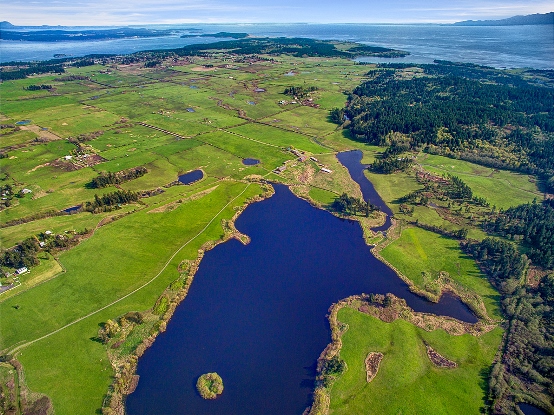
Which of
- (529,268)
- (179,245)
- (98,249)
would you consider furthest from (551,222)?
(98,249)

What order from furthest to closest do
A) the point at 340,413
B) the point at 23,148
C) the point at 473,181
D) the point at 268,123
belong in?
the point at 268,123 < the point at 23,148 < the point at 473,181 < the point at 340,413

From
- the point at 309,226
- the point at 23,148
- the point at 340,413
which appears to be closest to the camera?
the point at 340,413

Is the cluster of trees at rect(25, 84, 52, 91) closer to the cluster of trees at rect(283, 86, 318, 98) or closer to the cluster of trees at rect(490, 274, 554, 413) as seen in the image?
the cluster of trees at rect(283, 86, 318, 98)

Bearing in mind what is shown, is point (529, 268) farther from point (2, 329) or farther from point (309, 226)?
point (2, 329)

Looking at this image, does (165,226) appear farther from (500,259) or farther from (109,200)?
(500,259)

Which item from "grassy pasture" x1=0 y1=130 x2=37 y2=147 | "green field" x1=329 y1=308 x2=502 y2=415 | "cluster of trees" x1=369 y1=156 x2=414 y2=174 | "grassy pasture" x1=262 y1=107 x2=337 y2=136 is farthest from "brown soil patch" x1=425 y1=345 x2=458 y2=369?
"grassy pasture" x1=0 y1=130 x2=37 y2=147

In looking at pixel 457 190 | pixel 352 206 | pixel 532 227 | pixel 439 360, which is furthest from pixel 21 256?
pixel 532 227
